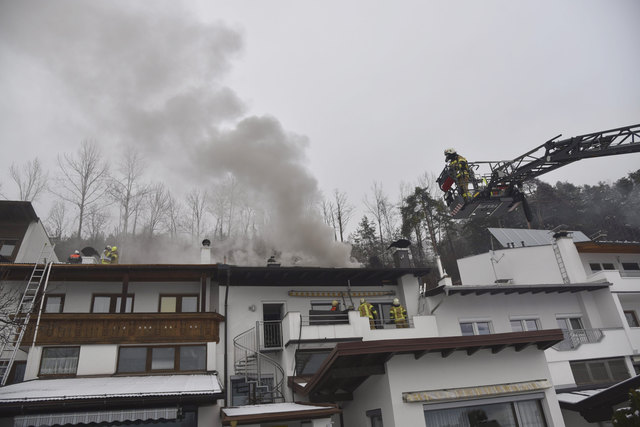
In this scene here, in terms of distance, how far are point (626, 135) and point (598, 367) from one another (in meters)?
11.7

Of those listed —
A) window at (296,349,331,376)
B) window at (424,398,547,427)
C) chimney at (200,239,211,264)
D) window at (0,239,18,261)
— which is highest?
window at (0,239,18,261)

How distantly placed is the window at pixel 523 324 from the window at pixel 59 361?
19.6 m

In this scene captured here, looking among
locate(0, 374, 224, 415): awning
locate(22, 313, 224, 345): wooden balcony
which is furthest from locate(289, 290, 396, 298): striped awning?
locate(0, 374, 224, 415): awning

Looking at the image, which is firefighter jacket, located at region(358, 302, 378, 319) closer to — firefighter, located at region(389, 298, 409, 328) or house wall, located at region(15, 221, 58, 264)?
firefighter, located at region(389, 298, 409, 328)

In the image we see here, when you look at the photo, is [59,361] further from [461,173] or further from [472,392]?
[461,173]

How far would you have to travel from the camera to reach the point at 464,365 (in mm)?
11211

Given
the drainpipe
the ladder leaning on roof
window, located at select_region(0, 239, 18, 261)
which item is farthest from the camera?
window, located at select_region(0, 239, 18, 261)

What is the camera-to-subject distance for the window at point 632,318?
24422 mm

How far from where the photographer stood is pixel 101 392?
38.3 ft

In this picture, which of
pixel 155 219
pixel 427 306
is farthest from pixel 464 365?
pixel 155 219

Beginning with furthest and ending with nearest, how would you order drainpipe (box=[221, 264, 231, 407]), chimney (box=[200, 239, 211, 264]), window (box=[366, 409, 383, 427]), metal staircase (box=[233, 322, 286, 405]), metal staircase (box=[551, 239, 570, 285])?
metal staircase (box=[551, 239, 570, 285])
chimney (box=[200, 239, 211, 264])
metal staircase (box=[233, 322, 286, 405])
drainpipe (box=[221, 264, 231, 407])
window (box=[366, 409, 383, 427])

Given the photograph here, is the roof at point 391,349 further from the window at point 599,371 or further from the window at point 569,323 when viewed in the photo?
the window at point 569,323

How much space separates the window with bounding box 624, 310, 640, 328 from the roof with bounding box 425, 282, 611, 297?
3.58m

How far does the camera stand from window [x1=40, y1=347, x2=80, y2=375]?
15.0 meters
